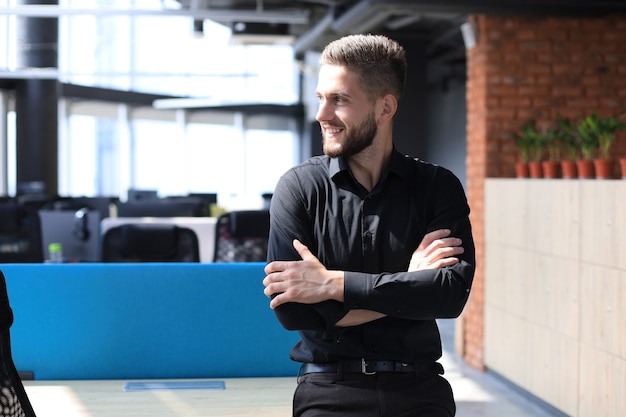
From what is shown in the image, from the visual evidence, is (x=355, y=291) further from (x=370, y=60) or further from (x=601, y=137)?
(x=601, y=137)

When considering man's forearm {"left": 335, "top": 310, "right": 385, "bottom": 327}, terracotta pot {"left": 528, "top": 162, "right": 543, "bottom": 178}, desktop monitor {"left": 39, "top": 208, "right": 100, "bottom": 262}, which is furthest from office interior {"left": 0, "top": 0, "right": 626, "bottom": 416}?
man's forearm {"left": 335, "top": 310, "right": 385, "bottom": 327}

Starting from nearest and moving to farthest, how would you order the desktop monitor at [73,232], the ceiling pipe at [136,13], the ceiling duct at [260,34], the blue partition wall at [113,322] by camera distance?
the blue partition wall at [113,322] → the desktop monitor at [73,232] → the ceiling pipe at [136,13] → the ceiling duct at [260,34]

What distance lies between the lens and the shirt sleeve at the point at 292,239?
2.12m

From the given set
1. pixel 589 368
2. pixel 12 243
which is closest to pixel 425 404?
pixel 589 368

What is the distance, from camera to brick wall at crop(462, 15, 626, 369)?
764 cm

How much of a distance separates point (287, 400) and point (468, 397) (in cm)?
363

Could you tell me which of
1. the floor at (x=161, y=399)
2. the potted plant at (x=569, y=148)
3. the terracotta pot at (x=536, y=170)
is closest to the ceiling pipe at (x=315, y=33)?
the terracotta pot at (x=536, y=170)

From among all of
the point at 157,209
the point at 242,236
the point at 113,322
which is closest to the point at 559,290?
the point at 242,236

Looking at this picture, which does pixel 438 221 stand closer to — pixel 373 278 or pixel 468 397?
pixel 373 278

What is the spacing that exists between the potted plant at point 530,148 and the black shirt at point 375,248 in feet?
15.1

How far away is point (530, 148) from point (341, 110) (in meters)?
5.33

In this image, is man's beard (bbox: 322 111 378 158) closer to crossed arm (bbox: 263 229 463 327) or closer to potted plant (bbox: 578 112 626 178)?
crossed arm (bbox: 263 229 463 327)

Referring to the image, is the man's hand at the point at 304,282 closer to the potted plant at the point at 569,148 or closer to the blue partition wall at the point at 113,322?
the blue partition wall at the point at 113,322

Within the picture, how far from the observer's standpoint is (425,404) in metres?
2.11
